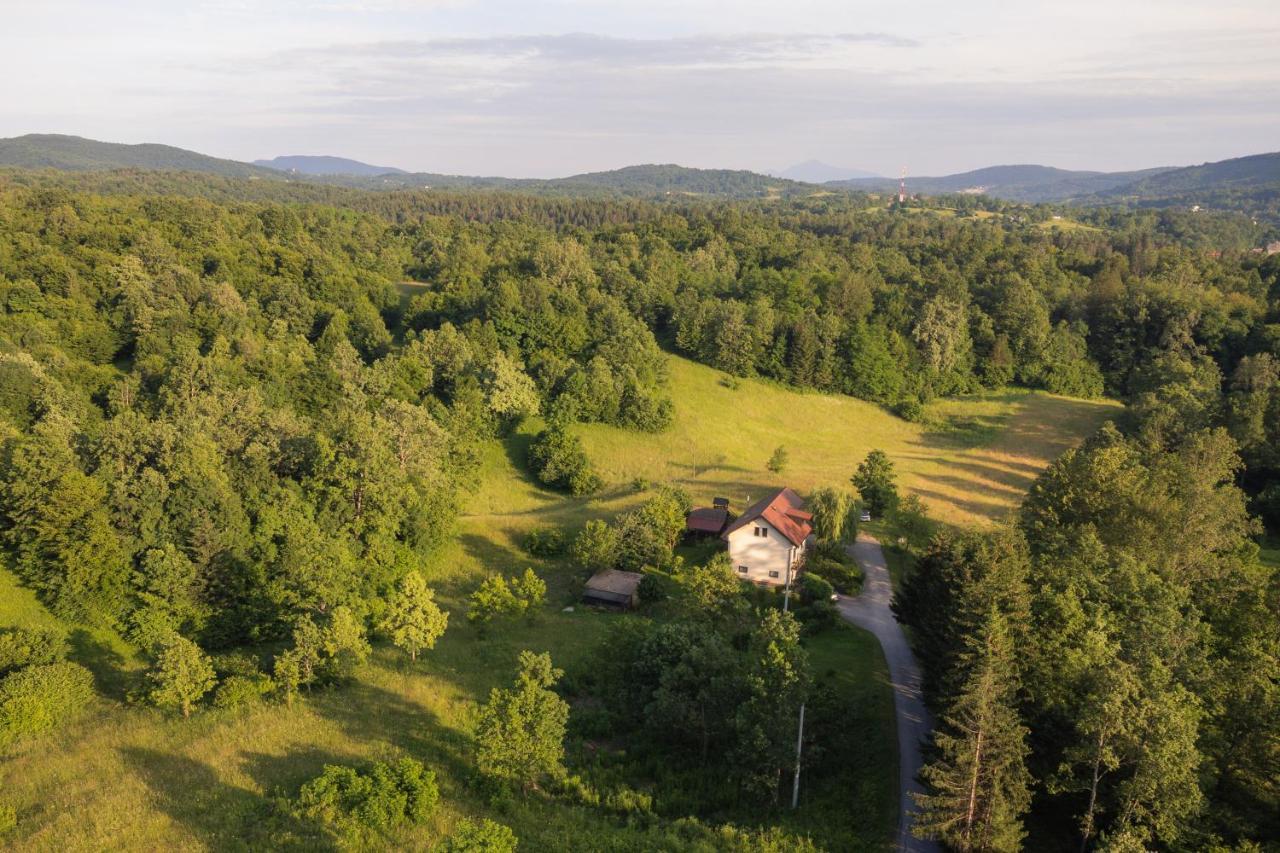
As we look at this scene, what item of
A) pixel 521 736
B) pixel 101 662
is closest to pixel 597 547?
pixel 521 736

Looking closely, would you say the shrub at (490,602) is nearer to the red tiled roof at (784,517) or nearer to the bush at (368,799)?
the red tiled roof at (784,517)

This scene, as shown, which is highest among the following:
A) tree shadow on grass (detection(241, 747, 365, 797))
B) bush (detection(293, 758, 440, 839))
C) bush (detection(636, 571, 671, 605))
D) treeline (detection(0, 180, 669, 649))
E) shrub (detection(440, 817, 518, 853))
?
treeline (detection(0, 180, 669, 649))

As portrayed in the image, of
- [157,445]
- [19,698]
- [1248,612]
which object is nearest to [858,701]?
[1248,612]

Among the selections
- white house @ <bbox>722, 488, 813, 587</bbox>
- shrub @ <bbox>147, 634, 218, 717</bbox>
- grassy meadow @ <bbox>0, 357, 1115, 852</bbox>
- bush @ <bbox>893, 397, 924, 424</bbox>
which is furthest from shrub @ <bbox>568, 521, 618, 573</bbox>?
bush @ <bbox>893, 397, 924, 424</bbox>

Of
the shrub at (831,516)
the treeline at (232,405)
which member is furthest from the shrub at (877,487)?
the treeline at (232,405)

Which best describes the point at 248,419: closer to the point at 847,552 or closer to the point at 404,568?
the point at 404,568

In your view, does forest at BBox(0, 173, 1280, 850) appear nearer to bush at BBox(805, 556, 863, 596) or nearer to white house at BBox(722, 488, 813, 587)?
white house at BBox(722, 488, 813, 587)
